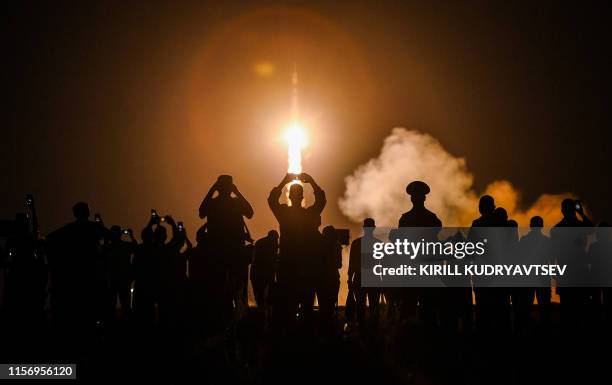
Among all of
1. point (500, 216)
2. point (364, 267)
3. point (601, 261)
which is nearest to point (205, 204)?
point (364, 267)

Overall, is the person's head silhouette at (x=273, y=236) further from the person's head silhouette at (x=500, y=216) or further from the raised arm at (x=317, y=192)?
the person's head silhouette at (x=500, y=216)

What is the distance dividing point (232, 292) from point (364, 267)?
3065 millimetres

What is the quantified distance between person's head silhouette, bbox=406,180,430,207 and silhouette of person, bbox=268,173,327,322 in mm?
1367

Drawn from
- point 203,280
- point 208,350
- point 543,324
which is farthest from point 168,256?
point 543,324

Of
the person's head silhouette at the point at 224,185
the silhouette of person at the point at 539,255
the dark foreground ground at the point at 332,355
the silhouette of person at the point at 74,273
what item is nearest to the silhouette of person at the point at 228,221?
the person's head silhouette at the point at 224,185

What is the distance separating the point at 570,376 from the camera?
7371 millimetres

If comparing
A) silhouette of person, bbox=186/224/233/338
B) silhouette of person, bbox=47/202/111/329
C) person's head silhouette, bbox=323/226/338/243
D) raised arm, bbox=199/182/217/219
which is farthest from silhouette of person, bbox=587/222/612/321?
silhouette of person, bbox=47/202/111/329

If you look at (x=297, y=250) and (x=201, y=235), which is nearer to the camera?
(x=297, y=250)

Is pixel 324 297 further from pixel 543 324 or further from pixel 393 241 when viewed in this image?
pixel 543 324

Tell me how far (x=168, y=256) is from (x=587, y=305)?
7.21 meters

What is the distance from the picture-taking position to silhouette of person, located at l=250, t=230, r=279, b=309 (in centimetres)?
1291

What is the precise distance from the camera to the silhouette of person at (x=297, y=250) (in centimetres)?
888

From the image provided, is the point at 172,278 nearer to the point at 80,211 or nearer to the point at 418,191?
the point at 80,211

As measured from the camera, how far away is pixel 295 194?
29.3 feet
